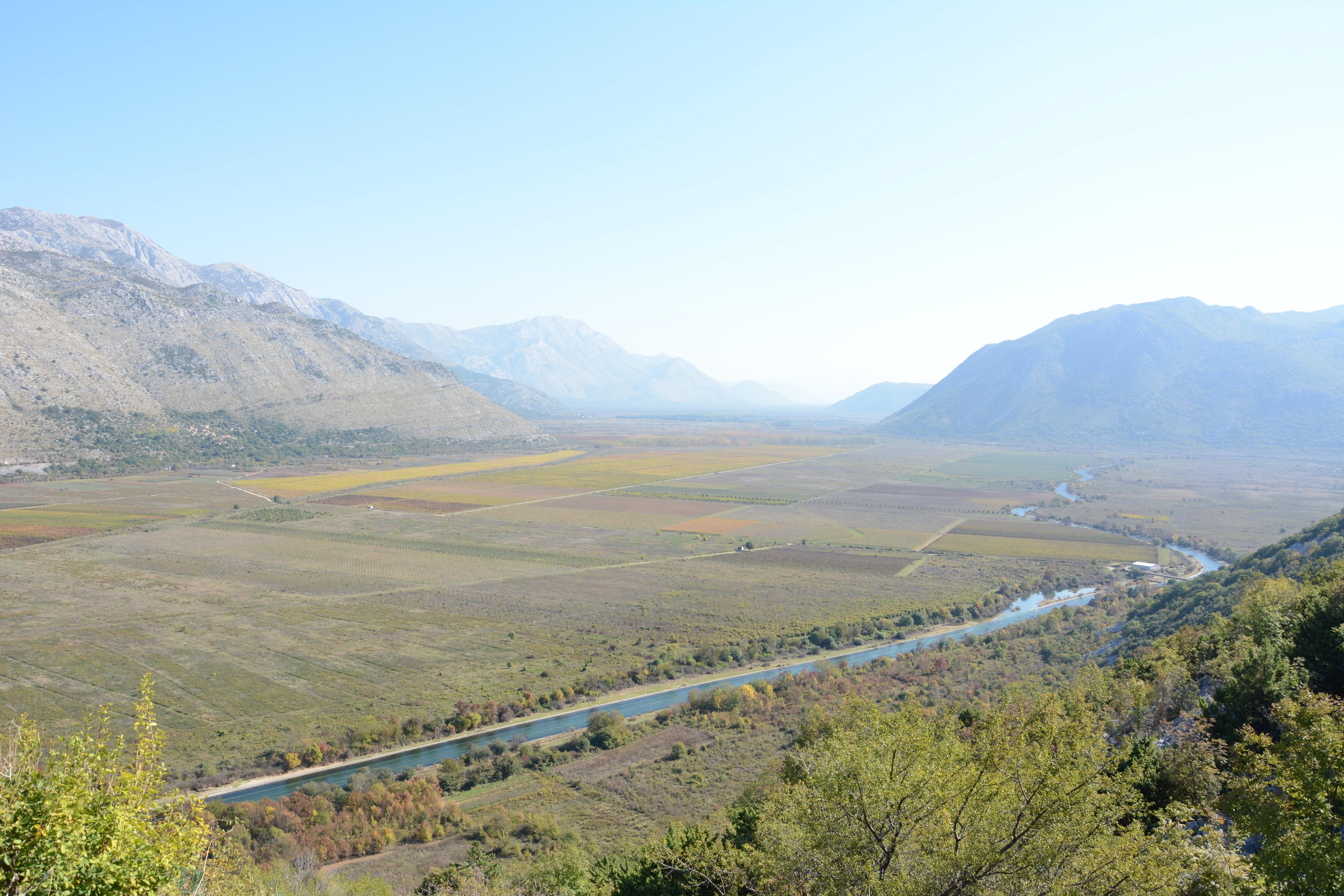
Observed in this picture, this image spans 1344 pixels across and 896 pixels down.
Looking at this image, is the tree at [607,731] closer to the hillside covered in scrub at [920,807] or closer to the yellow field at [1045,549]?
the hillside covered in scrub at [920,807]

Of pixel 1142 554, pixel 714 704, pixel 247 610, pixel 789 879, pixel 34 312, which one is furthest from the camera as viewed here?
pixel 34 312

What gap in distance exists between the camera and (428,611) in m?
59.2

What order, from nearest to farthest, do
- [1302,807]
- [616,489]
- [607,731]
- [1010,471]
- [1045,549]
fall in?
[1302,807]
[607,731]
[1045,549]
[616,489]
[1010,471]

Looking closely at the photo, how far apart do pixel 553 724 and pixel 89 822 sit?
3354 centimetres

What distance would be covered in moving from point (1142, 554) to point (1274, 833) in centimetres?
9128

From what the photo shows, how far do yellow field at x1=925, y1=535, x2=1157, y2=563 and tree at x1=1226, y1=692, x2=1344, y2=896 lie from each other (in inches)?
3105

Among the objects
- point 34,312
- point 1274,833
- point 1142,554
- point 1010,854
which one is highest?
point 34,312

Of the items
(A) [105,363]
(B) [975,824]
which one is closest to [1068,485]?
(B) [975,824]

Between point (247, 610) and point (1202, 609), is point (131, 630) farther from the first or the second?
point (1202, 609)

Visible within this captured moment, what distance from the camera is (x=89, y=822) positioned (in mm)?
9336

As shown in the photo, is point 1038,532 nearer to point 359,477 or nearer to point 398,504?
point 398,504

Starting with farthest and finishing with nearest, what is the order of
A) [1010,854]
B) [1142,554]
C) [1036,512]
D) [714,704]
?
[1036,512]
[1142,554]
[714,704]
[1010,854]

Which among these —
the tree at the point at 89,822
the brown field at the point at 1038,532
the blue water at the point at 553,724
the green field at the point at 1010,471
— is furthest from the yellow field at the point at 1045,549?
the tree at the point at 89,822

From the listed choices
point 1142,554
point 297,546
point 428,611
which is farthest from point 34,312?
point 1142,554
